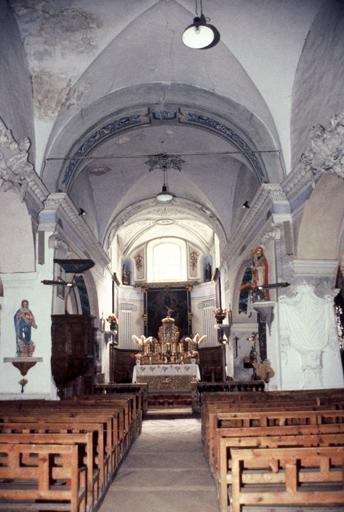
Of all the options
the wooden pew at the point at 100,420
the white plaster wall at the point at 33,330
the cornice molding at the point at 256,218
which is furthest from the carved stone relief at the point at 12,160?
the cornice molding at the point at 256,218

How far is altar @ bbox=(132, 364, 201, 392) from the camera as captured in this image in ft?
51.1

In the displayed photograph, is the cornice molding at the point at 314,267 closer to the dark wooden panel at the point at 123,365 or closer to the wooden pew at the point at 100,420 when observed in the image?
the wooden pew at the point at 100,420

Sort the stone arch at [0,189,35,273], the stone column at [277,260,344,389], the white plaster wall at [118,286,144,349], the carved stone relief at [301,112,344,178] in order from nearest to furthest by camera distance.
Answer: the carved stone relief at [301,112,344,178]
the stone arch at [0,189,35,273]
the stone column at [277,260,344,389]
the white plaster wall at [118,286,144,349]

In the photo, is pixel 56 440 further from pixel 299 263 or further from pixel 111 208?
pixel 111 208

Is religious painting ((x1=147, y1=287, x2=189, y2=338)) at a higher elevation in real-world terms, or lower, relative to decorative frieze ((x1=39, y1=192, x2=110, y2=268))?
lower

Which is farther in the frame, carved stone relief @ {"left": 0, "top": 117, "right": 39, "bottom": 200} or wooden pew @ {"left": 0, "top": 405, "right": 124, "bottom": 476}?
carved stone relief @ {"left": 0, "top": 117, "right": 39, "bottom": 200}

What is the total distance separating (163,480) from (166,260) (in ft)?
68.4

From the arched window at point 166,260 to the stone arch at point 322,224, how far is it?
15921 mm

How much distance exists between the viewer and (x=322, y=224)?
9586 mm

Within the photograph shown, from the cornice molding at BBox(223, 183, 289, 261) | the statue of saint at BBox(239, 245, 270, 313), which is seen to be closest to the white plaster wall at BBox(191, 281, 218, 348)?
the cornice molding at BBox(223, 183, 289, 261)

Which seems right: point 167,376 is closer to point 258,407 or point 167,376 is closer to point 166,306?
point 166,306

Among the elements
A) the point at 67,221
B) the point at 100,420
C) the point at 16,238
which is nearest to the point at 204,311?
the point at 67,221

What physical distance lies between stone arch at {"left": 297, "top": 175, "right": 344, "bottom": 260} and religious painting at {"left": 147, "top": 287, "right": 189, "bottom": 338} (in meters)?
15.2

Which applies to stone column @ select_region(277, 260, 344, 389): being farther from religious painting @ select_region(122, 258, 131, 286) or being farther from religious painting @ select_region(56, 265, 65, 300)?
religious painting @ select_region(122, 258, 131, 286)
